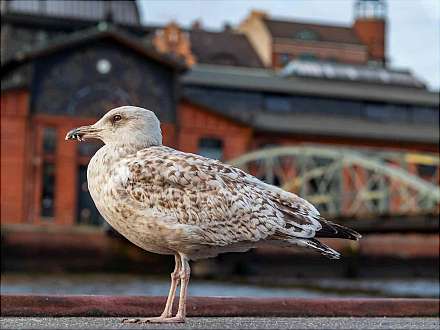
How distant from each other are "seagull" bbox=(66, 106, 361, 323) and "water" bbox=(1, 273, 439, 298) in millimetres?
21865

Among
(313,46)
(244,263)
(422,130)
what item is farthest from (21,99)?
(313,46)

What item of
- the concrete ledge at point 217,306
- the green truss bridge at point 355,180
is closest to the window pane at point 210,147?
the green truss bridge at point 355,180

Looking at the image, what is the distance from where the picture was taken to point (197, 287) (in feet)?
111

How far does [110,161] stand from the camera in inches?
264

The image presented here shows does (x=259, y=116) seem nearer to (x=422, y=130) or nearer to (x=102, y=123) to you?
(x=422, y=130)

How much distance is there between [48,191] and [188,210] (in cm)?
4028

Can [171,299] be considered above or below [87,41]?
below

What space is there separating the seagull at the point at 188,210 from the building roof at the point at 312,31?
236ft

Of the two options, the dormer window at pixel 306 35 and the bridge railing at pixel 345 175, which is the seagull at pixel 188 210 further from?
the dormer window at pixel 306 35

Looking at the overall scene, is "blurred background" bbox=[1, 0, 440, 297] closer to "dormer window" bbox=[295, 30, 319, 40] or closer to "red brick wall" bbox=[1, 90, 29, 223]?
"red brick wall" bbox=[1, 90, 29, 223]

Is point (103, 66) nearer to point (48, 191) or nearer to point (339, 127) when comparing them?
point (48, 191)

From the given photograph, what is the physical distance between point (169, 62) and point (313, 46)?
3306 centimetres

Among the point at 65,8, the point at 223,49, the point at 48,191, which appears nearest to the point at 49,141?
the point at 48,191

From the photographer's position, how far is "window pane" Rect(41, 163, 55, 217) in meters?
46.0
